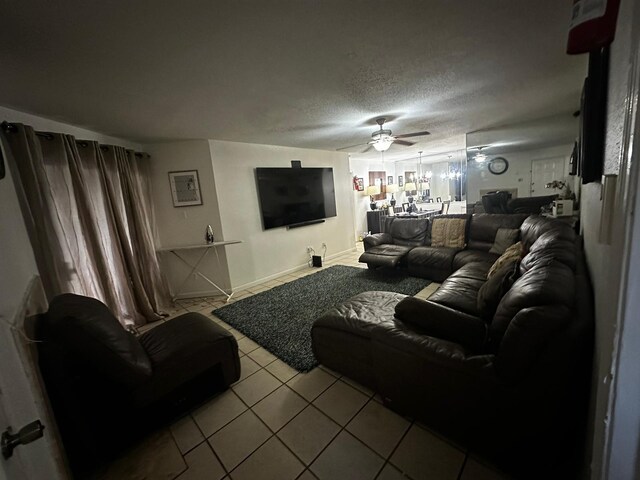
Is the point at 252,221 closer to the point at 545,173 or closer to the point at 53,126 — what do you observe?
the point at 53,126

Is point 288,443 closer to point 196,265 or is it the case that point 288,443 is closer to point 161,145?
point 196,265

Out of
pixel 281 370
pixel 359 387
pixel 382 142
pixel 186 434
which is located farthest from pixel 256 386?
pixel 382 142

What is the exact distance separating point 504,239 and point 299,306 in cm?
Answer: 266

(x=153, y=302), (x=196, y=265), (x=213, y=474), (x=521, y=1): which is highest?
(x=521, y=1)

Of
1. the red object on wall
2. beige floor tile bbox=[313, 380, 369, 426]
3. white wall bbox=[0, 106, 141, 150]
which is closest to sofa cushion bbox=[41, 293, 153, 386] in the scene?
beige floor tile bbox=[313, 380, 369, 426]

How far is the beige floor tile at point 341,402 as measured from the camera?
5.06ft

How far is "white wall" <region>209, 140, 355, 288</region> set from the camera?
3662mm

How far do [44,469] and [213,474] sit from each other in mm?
798

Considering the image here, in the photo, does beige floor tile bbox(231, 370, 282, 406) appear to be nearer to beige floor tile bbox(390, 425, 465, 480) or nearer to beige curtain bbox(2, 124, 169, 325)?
beige floor tile bbox(390, 425, 465, 480)

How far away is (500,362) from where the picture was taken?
104 cm

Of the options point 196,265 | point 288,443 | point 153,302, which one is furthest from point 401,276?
point 153,302

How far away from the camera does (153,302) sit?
3146 mm

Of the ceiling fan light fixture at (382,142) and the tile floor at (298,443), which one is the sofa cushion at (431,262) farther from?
the tile floor at (298,443)

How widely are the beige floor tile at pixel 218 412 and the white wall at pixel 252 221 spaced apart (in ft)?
7.18
